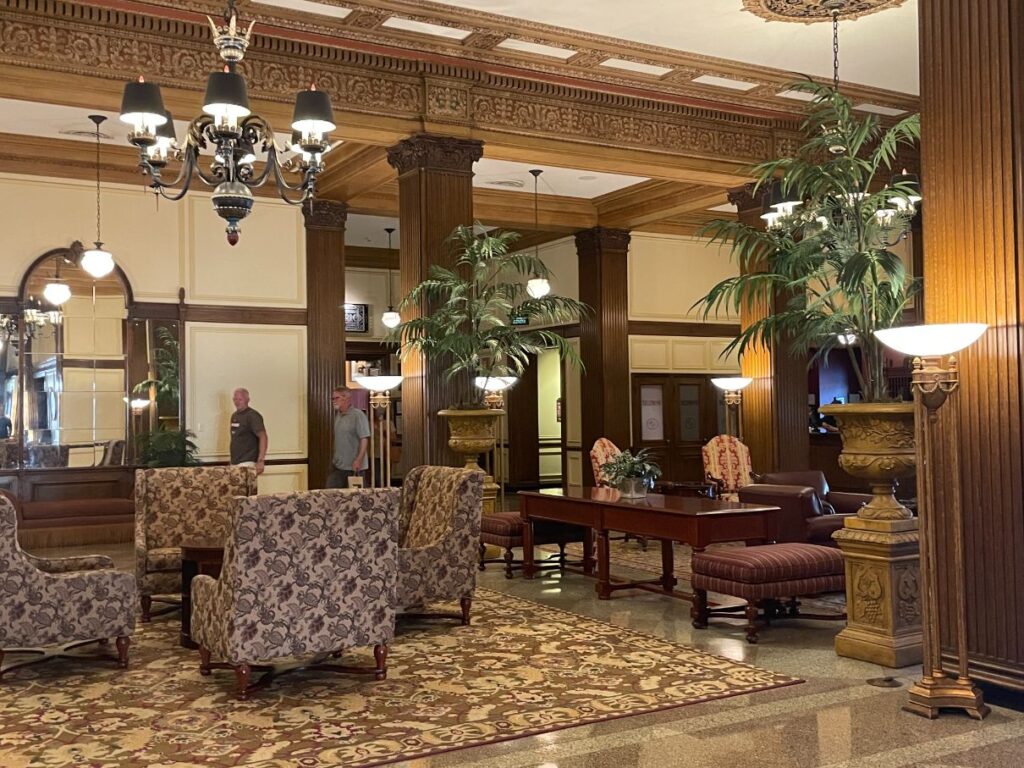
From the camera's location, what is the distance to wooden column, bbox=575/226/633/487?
1396 centimetres

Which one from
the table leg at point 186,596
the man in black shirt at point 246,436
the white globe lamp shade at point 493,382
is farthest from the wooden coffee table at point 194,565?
the man in black shirt at point 246,436

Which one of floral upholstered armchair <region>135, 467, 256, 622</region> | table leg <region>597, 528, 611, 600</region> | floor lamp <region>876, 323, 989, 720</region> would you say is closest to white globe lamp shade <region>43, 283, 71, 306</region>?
floral upholstered armchair <region>135, 467, 256, 622</region>

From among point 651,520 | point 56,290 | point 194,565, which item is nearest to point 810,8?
point 651,520

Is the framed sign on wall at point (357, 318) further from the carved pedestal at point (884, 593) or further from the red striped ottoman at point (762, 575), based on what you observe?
the carved pedestal at point (884, 593)

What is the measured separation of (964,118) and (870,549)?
82.9 inches

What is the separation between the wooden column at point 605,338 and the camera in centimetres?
1396

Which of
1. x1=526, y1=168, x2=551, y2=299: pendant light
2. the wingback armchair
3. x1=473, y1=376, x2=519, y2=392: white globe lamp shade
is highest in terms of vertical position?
x1=526, y1=168, x2=551, y2=299: pendant light

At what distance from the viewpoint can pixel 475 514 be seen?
20.3 feet

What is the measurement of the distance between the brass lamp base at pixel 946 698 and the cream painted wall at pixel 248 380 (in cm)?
833

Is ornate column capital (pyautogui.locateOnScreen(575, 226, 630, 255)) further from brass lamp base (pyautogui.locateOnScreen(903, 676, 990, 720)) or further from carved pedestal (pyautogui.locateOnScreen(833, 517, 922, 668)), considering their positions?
brass lamp base (pyautogui.locateOnScreen(903, 676, 990, 720))

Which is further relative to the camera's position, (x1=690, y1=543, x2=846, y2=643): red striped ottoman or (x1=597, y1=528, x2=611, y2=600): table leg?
(x1=597, y1=528, x2=611, y2=600): table leg

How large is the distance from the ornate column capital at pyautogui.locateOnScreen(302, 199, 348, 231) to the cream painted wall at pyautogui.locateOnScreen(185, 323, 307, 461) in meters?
1.19

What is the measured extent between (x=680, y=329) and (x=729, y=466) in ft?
17.2

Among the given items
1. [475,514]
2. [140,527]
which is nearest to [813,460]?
[475,514]
